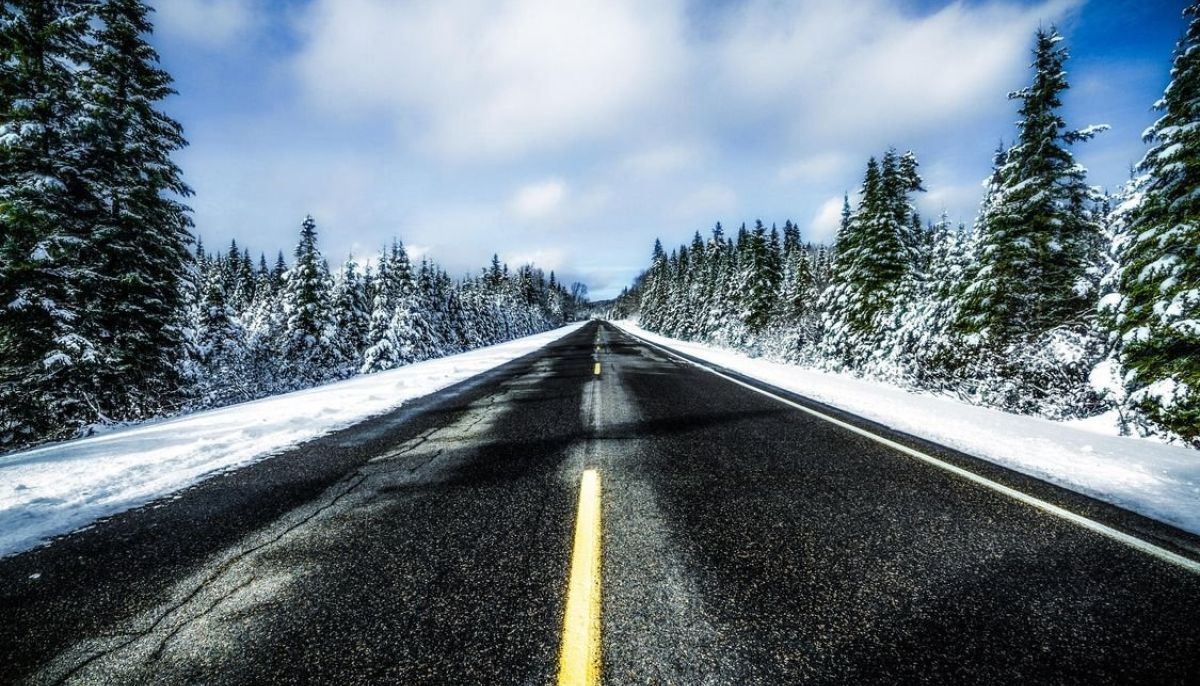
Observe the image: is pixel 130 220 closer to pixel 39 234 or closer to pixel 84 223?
pixel 84 223

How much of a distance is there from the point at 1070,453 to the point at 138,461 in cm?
1073

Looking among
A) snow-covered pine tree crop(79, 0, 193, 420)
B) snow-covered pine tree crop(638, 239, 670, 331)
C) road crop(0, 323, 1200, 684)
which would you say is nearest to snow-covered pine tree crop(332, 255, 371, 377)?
snow-covered pine tree crop(79, 0, 193, 420)

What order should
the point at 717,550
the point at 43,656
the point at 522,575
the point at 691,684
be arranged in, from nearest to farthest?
the point at 691,684, the point at 43,656, the point at 522,575, the point at 717,550

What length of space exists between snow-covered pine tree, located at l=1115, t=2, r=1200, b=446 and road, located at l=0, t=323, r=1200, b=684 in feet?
14.9

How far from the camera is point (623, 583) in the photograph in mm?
2510

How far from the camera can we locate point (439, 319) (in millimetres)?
38875

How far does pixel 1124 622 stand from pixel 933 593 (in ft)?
2.55

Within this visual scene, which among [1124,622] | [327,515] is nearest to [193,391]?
[327,515]

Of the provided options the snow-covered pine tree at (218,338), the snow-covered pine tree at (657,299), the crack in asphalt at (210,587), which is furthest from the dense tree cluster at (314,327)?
the snow-covered pine tree at (657,299)

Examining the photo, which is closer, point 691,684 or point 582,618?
point 691,684

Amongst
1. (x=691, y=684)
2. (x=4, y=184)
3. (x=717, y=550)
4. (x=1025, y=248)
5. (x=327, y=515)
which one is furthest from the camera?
(x=1025, y=248)

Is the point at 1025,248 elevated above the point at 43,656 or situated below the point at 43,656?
above

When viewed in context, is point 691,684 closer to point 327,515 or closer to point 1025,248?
point 327,515

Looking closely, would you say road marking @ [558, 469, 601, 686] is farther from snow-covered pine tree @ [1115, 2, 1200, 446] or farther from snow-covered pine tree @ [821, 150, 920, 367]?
snow-covered pine tree @ [821, 150, 920, 367]
